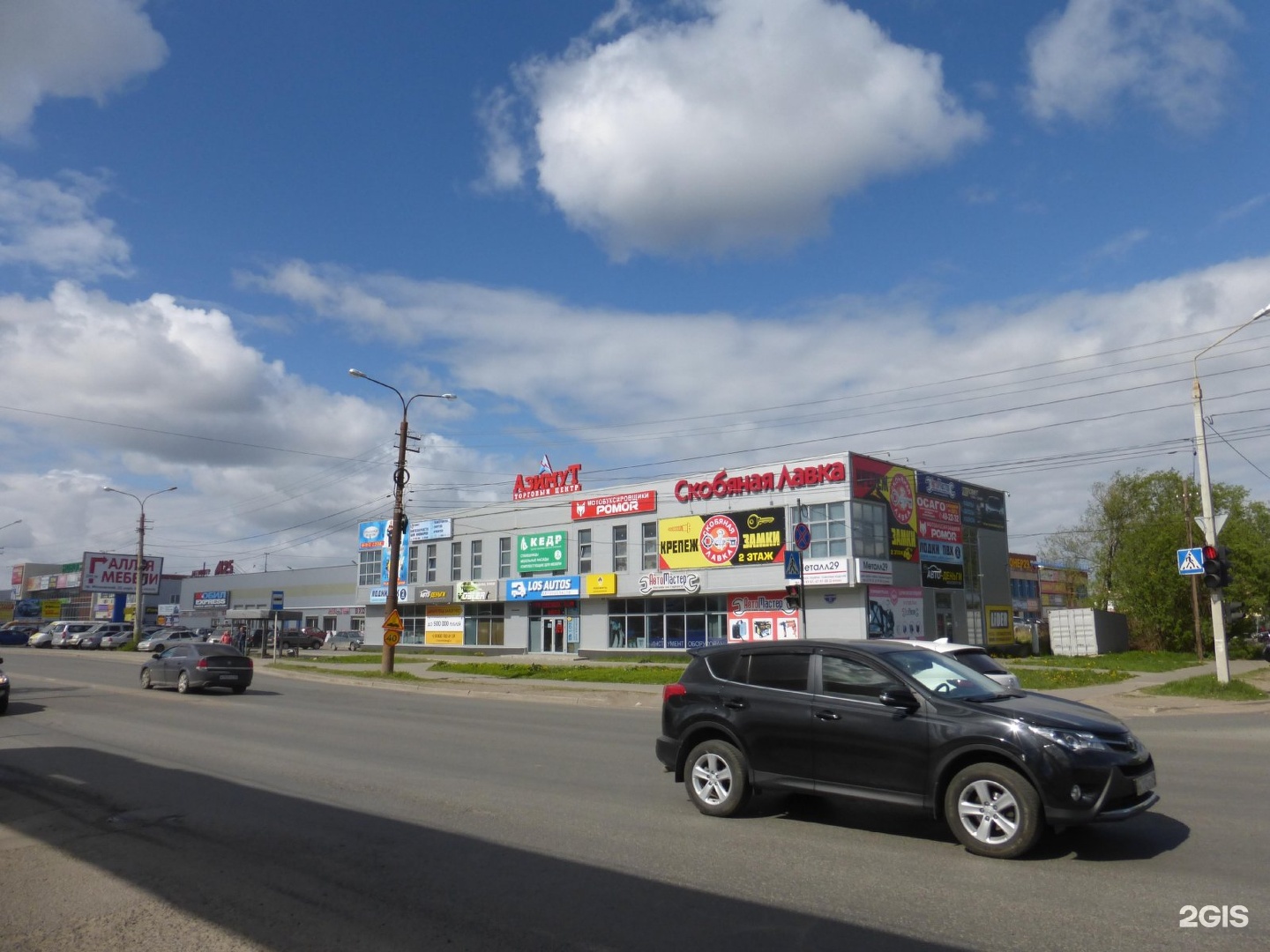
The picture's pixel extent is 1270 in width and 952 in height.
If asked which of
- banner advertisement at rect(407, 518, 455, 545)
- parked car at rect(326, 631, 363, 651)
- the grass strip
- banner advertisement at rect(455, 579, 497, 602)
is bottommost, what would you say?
parked car at rect(326, 631, 363, 651)

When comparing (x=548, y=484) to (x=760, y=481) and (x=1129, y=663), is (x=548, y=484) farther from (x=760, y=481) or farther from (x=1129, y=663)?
(x=1129, y=663)

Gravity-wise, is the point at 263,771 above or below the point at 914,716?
below

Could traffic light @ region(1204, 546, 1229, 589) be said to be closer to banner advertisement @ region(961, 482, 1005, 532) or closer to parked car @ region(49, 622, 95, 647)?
banner advertisement @ region(961, 482, 1005, 532)

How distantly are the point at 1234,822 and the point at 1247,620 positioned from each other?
175 ft

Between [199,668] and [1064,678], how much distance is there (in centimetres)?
2406

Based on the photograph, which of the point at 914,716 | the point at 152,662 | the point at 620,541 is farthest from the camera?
the point at 620,541

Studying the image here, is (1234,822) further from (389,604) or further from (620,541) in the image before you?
(620,541)

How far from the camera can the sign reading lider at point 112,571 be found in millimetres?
89688

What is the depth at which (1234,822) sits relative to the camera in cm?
817

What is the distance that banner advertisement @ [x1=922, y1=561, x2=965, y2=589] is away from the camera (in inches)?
1738

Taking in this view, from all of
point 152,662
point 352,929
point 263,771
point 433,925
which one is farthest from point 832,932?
point 152,662

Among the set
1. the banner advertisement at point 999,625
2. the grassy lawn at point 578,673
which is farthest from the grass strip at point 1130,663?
the grassy lawn at point 578,673

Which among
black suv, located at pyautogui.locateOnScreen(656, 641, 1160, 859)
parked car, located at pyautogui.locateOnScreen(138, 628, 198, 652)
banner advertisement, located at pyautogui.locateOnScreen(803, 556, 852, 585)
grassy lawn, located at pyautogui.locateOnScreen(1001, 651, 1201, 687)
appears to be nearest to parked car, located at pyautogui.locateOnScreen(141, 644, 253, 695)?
black suv, located at pyautogui.locateOnScreen(656, 641, 1160, 859)

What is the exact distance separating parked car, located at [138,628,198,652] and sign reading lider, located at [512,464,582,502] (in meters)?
20.4
